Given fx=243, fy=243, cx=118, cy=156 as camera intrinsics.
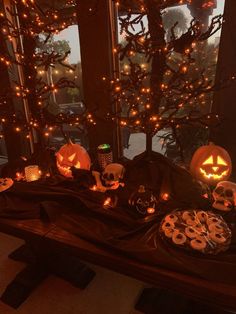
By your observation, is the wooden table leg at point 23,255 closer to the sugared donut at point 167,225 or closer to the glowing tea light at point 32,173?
the glowing tea light at point 32,173

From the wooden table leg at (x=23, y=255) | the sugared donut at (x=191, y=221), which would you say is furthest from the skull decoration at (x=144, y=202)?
the wooden table leg at (x=23, y=255)

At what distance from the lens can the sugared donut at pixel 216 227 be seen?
54.2 inches

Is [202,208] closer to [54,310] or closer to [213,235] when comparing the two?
[213,235]

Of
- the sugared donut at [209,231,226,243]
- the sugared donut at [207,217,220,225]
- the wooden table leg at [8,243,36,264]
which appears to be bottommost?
the wooden table leg at [8,243,36,264]

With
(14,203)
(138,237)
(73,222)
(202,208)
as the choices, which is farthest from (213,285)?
(14,203)

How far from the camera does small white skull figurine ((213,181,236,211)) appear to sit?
1.59 metres

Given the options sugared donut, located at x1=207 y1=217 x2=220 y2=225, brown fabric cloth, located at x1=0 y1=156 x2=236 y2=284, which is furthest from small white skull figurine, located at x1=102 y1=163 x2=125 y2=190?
sugared donut, located at x1=207 y1=217 x2=220 y2=225

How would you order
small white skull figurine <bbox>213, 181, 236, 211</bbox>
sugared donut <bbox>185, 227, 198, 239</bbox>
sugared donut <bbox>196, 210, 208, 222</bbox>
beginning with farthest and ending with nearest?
small white skull figurine <bbox>213, 181, 236, 211</bbox>
sugared donut <bbox>196, 210, 208, 222</bbox>
sugared donut <bbox>185, 227, 198, 239</bbox>

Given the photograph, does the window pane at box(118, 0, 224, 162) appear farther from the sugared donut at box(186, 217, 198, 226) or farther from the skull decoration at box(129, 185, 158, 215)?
the sugared donut at box(186, 217, 198, 226)

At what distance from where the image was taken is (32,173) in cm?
232

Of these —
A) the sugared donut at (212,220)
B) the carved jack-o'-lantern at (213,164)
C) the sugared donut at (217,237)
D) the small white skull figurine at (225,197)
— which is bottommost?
the sugared donut at (217,237)

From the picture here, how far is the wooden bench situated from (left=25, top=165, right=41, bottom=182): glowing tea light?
2.05ft

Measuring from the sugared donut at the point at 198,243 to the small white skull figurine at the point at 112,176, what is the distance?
797mm

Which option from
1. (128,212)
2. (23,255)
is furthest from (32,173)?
(128,212)
